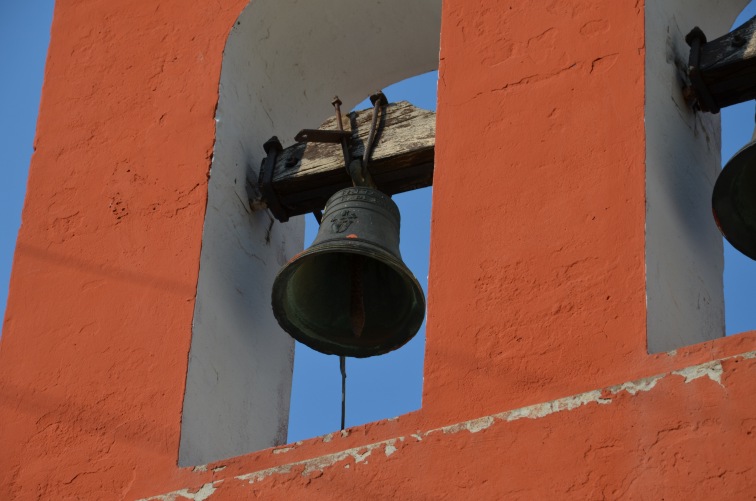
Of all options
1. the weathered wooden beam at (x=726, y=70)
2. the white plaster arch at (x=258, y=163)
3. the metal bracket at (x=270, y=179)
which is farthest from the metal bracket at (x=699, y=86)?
the metal bracket at (x=270, y=179)

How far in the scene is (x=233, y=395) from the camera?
187 inches

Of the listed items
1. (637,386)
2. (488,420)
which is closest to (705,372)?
(637,386)

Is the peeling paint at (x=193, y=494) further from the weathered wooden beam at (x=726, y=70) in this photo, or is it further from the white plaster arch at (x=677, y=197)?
the weathered wooden beam at (x=726, y=70)

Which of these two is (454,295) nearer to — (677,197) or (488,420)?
(488,420)

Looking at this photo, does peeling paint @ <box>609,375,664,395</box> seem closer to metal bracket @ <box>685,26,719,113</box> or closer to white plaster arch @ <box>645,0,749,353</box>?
white plaster arch @ <box>645,0,749,353</box>

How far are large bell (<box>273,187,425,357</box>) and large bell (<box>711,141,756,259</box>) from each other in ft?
2.35

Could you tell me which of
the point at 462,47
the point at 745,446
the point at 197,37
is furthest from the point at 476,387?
the point at 197,37

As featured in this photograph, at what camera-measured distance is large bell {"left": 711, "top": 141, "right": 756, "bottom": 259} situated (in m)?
4.31

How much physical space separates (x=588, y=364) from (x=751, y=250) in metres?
0.54

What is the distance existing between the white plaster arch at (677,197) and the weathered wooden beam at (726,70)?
0.12 feet

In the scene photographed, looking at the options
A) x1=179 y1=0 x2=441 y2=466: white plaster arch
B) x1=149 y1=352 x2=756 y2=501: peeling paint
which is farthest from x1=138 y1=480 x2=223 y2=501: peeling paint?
x1=179 y1=0 x2=441 y2=466: white plaster arch

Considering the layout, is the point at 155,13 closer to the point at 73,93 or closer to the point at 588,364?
the point at 73,93

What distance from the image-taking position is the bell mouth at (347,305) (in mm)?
4668

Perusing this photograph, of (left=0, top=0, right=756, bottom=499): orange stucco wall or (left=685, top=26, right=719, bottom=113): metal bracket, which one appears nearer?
(left=0, top=0, right=756, bottom=499): orange stucco wall
